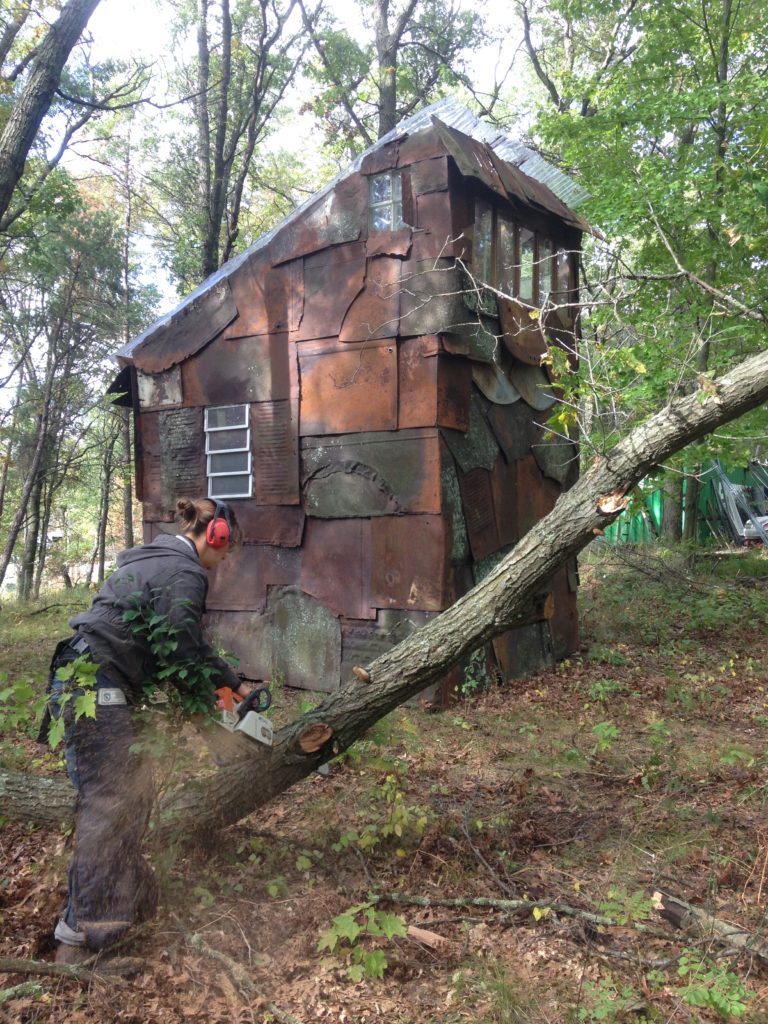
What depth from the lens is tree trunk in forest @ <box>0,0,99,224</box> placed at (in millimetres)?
6270

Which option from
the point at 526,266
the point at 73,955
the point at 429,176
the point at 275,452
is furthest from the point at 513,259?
the point at 73,955

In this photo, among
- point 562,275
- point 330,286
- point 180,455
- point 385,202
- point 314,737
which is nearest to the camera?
point 314,737

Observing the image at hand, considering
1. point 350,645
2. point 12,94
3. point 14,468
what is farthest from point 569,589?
point 14,468

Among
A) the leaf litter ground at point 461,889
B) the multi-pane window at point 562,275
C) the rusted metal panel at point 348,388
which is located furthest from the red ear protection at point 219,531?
the multi-pane window at point 562,275

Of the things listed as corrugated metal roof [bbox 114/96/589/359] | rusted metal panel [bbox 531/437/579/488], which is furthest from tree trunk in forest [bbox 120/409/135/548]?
rusted metal panel [bbox 531/437/579/488]

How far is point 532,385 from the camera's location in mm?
8938

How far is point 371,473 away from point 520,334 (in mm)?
2462

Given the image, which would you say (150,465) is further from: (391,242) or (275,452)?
(391,242)

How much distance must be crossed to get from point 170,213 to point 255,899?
22265mm

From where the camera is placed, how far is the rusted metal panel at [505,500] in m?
8.26

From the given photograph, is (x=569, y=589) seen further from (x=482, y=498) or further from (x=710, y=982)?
(x=710, y=982)

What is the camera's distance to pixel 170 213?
72.1 ft

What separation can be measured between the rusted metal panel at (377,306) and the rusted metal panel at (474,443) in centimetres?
123

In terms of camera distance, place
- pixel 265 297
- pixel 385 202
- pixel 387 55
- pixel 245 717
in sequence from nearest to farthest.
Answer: pixel 245 717, pixel 385 202, pixel 265 297, pixel 387 55
